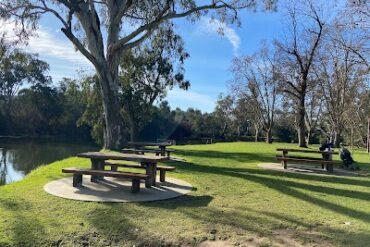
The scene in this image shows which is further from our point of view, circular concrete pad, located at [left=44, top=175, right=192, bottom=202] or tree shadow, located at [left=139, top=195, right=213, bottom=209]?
circular concrete pad, located at [left=44, top=175, right=192, bottom=202]

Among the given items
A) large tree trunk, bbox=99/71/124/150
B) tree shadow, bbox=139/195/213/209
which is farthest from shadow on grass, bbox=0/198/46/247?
large tree trunk, bbox=99/71/124/150

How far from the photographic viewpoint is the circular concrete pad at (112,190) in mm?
6914

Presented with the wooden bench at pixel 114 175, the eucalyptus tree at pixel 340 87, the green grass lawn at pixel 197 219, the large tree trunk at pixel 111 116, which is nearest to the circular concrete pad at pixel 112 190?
the wooden bench at pixel 114 175

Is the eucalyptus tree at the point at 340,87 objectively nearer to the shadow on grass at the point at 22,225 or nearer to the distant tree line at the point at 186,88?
the distant tree line at the point at 186,88

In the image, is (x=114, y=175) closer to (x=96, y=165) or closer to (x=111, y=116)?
(x=96, y=165)

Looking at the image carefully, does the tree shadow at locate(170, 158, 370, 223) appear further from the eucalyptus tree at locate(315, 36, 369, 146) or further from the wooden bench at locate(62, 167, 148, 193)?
the eucalyptus tree at locate(315, 36, 369, 146)

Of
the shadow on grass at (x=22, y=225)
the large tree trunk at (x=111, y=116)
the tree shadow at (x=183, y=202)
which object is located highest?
the large tree trunk at (x=111, y=116)

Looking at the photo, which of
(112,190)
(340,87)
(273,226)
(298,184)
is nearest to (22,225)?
(112,190)

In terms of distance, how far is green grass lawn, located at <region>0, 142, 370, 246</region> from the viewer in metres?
4.91

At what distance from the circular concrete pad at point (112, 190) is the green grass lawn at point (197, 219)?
0.78ft

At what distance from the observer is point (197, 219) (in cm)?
579

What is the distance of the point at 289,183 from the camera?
9.55m

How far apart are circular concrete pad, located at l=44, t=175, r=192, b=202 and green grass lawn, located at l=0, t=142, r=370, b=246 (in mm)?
236

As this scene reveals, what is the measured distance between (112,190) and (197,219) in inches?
95.4
